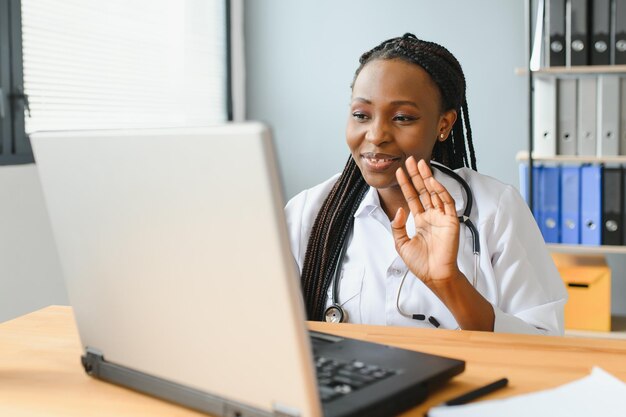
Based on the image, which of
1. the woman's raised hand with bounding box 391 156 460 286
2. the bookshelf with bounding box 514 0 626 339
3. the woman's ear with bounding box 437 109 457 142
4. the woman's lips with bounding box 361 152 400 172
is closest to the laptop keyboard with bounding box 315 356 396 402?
the woman's raised hand with bounding box 391 156 460 286

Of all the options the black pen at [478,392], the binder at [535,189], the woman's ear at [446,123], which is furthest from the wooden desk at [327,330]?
the binder at [535,189]

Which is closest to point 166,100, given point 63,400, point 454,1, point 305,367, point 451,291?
point 454,1

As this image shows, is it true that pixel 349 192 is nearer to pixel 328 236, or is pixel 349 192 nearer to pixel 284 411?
pixel 328 236

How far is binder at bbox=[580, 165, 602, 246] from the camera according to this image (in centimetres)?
268

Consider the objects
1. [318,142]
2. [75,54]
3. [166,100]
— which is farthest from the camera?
[318,142]

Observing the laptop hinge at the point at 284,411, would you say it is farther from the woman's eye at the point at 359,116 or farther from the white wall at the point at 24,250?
the white wall at the point at 24,250

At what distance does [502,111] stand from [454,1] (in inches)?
20.1

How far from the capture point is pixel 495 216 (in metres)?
1.41

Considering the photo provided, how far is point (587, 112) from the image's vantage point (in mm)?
2666

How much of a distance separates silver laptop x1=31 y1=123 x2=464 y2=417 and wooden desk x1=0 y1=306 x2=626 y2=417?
0.08 feet

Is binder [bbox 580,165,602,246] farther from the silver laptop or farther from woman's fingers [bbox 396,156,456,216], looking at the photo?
the silver laptop

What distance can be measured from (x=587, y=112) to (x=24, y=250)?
1.93m

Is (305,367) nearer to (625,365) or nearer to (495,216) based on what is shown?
(625,365)

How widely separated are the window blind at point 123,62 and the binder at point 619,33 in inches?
62.7
